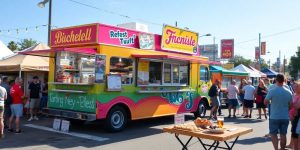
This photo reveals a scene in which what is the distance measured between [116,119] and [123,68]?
1.59 m

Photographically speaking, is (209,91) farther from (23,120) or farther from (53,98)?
(23,120)

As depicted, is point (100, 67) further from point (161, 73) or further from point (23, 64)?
point (23, 64)

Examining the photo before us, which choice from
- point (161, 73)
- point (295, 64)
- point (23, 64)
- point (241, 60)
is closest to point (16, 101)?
point (23, 64)

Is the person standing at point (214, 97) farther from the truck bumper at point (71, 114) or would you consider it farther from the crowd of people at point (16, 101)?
the crowd of people at point (16, 101)

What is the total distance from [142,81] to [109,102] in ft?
5.39

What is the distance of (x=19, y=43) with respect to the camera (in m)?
57.5

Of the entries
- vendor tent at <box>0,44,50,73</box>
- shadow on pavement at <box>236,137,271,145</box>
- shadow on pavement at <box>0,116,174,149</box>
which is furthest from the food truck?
shadow on pavement at <box>236,137,271,145</box>

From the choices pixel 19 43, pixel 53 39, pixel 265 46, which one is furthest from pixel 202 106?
pixel 19 43

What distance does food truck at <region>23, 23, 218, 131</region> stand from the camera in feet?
32.7

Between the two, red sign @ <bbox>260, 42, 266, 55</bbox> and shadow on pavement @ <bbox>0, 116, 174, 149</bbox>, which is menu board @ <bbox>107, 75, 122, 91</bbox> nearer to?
shadow on pavement @ <bbox>0, 116, 174, 149</bbox>

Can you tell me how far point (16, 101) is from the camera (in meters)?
9.69

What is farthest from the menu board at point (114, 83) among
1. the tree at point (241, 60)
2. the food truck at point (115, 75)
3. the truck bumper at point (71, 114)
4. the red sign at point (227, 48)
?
the tree at point (241, 60)

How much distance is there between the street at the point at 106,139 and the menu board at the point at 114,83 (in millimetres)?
1340

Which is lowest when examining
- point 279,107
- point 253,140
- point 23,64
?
point 253,140
